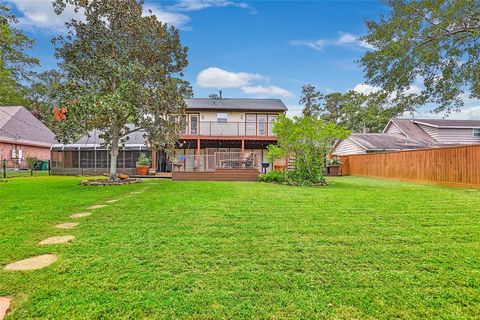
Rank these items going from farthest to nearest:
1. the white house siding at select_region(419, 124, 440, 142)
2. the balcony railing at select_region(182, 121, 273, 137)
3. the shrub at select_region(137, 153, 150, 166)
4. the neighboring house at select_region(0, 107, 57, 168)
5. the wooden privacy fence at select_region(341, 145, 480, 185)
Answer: the neighboring house at select_region(0, 107, 57, 168)
the white house siding at select_region(419, 124, 440, 142)
the balcony railing at select_region(182, 121, 273, 137)
the shrub at select_region(137, 153, 150, 166)
the wooden privacy fence at select_region(341, 145, 480, 185)

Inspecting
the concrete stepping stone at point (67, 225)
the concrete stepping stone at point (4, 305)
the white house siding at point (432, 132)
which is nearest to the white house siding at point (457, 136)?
the white house siding at point (432, 132)

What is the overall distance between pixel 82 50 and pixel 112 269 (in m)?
11.4

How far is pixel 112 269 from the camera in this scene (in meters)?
2.71

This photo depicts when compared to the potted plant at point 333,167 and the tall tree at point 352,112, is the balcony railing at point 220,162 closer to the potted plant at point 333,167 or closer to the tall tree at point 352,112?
the potted plant at point 333,167

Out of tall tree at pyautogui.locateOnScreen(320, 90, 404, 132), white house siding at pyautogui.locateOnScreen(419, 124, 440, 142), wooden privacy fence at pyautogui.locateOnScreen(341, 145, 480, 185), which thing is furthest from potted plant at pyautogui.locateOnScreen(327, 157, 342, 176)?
tall tree at pyautogui.locateOnScreen(320, 90, 404, 132)

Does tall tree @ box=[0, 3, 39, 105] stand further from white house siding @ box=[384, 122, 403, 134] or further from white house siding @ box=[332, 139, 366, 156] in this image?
white house siding @ box=[384, 122, 403, 134]

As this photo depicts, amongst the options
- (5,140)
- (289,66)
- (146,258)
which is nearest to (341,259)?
(146,258)

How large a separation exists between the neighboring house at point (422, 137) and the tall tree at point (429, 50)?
972 centimetres

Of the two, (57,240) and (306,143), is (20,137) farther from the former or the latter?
(57,240)

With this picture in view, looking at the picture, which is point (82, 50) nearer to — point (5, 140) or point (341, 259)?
point (341, 259)

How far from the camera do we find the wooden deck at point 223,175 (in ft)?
49.5

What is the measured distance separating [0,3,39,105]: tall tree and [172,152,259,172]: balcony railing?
8254 mm

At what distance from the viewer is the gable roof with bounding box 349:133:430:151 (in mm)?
21766

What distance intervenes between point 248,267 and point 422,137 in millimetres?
25792
